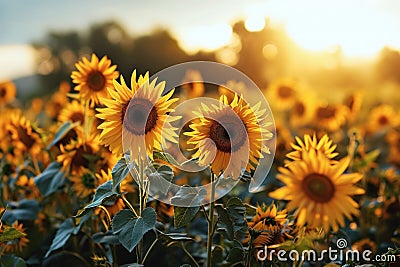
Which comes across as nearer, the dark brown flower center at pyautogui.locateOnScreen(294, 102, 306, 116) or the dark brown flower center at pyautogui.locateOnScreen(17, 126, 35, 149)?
the dark brown flower center at pyautogui.locateOnScreen(17, 126, 35, 149)

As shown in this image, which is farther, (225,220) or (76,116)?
(76,116)

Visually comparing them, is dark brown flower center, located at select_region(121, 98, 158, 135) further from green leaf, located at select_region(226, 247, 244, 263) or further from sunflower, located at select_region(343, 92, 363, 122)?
sunflower, located at select_region(343, 92, 363, 122)

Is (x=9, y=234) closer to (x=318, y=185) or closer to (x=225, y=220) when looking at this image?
(x=225, y=220)

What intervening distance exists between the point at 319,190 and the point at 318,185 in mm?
10

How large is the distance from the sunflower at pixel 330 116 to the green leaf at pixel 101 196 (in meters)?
2.16

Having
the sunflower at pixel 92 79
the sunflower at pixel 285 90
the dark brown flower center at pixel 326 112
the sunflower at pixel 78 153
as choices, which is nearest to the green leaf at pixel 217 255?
the sunflower at pixel 78 153

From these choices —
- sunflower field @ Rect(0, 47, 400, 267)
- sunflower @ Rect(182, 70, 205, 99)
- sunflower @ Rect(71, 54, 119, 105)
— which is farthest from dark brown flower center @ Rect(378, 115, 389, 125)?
sunflower @ Rect(71, 54, 119, 105)

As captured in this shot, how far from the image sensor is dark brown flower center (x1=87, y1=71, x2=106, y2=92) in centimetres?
192

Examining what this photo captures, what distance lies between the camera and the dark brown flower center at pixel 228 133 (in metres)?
1.34

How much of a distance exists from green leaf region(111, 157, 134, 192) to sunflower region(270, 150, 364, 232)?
0.40 metres

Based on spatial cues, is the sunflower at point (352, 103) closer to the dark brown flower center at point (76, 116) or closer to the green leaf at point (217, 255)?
the dark brown flower center at point (76, 116)

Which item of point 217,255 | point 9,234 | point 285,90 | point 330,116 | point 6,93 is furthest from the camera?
point 285,90

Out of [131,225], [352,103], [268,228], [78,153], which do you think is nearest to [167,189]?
[131,225]

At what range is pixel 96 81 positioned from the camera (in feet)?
6.31
